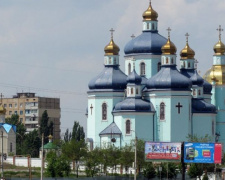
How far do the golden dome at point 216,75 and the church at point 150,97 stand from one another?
10.9 ft

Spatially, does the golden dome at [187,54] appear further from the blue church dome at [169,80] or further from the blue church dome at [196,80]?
the blue church dome at [169,80]

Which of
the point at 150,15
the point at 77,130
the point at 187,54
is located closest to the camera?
the point at 150,15

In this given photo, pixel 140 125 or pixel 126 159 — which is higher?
pixel 140 125

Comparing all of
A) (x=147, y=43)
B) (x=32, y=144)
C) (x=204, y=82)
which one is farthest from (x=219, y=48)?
(x=32, y=144)

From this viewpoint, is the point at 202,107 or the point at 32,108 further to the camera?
the point at 32,108

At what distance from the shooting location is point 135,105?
94.2 m

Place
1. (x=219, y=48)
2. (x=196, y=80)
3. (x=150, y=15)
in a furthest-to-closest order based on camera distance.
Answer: (x=219, y=48) → (x=150, y=15) → (x=196, y=80)

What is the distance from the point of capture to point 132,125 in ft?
310

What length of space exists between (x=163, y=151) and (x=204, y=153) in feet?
11.7

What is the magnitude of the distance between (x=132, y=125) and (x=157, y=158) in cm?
1610

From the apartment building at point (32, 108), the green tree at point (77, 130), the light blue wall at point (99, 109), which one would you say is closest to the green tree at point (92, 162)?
the light blue wall at point (99, 109)

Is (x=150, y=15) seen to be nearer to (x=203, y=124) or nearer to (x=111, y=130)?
(x=203, y=124)

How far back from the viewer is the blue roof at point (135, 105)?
Answer: 9419cm

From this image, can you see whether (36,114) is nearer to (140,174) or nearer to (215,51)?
(215,51)
